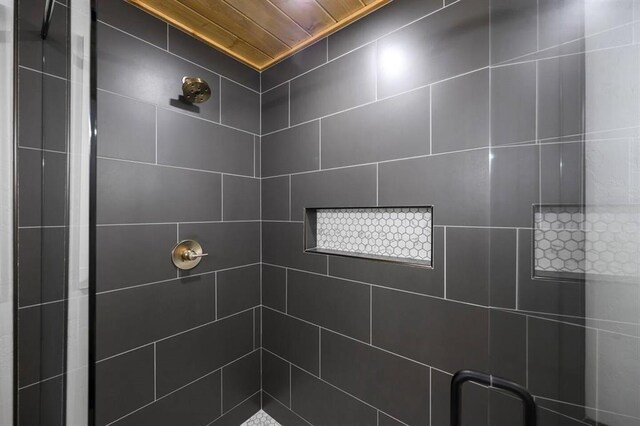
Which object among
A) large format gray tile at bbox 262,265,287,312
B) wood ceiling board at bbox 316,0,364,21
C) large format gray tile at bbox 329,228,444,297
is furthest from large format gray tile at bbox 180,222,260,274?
wood ceiling board at bbox 316,0,364,21

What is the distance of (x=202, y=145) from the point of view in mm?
1274

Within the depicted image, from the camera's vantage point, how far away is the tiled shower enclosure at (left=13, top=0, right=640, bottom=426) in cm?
53

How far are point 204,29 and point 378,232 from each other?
51.0 inches

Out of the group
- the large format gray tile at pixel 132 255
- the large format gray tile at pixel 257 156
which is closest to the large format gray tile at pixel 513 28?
the large format gray tile at pixel 257 156

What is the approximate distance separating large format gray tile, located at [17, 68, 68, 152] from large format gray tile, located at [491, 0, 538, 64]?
1.03 meters

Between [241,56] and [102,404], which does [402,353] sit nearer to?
[102,404]

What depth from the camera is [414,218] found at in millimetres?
1034

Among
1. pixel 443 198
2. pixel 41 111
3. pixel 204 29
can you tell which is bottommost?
pixel 443 198

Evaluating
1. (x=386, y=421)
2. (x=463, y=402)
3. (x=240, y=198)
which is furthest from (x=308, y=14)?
(x=386, y=421)

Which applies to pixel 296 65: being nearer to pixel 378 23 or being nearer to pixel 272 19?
pixel 272 19

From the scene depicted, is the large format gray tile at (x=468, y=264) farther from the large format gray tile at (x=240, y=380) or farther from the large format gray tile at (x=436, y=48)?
the large format gray tile at (x=240, y=380)

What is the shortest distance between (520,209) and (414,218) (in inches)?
16.8

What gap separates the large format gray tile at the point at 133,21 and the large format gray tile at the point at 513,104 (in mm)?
1329

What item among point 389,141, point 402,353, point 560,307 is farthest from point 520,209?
point 402,353
